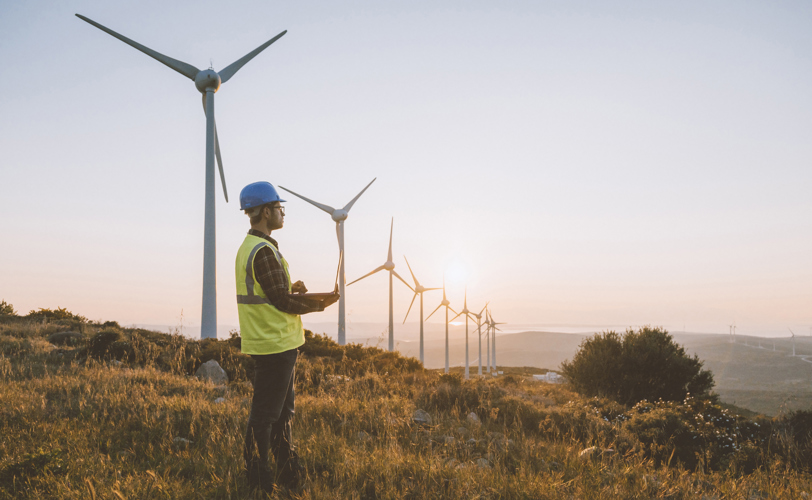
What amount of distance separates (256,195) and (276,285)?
3.00 ft

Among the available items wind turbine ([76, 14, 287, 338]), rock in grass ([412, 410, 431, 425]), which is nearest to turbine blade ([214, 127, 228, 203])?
wind turbine ([76, 14, 287, 338])

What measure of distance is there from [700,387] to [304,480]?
68.9ft

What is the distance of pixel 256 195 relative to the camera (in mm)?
4090

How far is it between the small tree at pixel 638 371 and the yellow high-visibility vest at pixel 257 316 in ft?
59.1

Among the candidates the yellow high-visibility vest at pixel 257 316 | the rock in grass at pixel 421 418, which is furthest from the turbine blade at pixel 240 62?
the yellow high-visibility vest at pixel 257 316

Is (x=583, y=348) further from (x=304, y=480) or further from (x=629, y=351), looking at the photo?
(x=304, y=480)

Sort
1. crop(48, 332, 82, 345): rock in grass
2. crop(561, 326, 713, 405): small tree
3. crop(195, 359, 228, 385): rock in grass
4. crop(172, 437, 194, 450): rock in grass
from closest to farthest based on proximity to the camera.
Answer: crop(172, 437, 194, 450): rock in grass, crop(195, 359, 228, 385): rock in grass, crop(48, 332, 82, 345): rock in grass, crop(561, 326, 713, 405): small tree

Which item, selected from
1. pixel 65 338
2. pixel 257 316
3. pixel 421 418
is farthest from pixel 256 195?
pixel 65 338

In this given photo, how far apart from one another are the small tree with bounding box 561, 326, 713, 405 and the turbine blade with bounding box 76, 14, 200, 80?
24.0 m

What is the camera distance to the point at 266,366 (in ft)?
12.6

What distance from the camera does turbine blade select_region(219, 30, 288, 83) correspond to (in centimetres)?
2376

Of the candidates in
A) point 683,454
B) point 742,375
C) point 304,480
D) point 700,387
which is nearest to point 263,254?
point 304,480

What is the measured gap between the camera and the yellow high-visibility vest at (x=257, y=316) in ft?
12.4

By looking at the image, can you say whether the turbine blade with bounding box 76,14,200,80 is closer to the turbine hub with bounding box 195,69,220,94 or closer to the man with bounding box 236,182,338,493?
the turbine hub with bounding box 195,69,220,94
